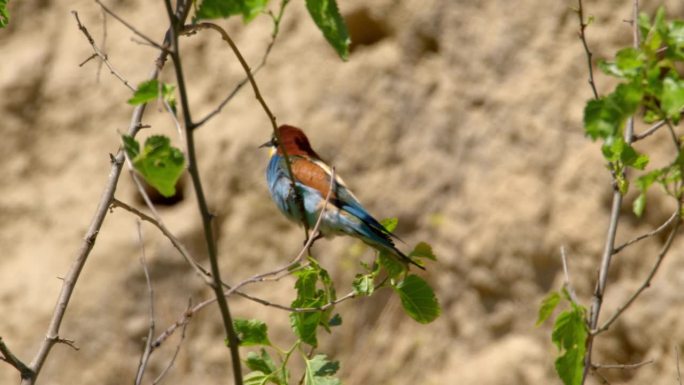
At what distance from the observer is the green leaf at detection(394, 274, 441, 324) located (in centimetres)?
203

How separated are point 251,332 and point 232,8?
80cm

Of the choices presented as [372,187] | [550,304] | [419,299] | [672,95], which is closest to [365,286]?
[419,299]

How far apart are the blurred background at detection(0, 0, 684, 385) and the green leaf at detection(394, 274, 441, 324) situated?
1893 millimetres

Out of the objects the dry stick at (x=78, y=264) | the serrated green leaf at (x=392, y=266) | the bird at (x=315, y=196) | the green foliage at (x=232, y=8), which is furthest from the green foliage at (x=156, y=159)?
the bird at (x=315, y=196)

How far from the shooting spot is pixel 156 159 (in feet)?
4.64

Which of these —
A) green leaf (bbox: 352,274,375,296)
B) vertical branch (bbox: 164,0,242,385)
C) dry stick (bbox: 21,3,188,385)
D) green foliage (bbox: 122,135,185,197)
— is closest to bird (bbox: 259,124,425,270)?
green leaf (bbox: 352,274,375,296)

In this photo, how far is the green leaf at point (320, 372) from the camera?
196 centimetres

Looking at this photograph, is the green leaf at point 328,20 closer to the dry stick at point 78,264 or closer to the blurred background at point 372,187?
the dry stick at point 78,264

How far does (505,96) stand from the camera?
4.07 metres

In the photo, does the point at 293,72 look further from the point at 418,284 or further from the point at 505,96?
the point at 418,284

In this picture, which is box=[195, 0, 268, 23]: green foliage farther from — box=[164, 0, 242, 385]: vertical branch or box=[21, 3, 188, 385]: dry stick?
box=[21, 3, 188, 385]: dry stick

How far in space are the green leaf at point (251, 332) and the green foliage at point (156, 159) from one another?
64 cm

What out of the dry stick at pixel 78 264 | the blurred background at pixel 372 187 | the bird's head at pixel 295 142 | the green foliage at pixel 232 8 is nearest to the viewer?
the green foliage at pixel 232 8

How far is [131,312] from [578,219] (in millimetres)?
1704
